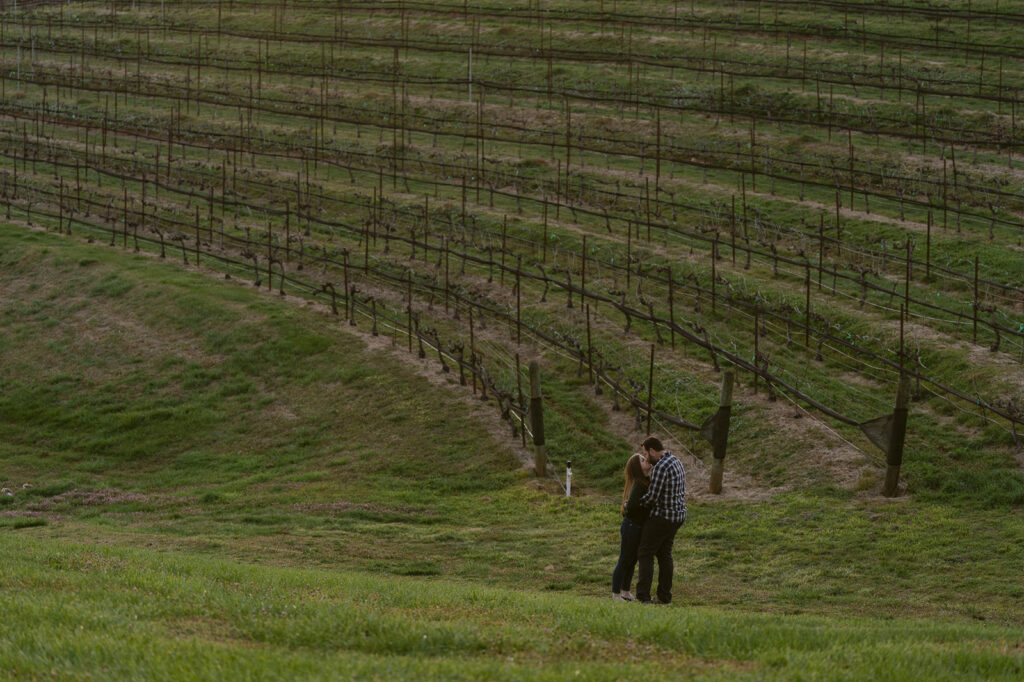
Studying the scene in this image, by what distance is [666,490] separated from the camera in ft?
37.0

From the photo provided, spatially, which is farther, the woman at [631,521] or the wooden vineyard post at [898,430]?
the wooden vineyard post at [898,430]

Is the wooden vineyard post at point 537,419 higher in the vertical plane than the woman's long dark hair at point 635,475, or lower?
lower

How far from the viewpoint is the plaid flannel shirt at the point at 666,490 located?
36.9 ft

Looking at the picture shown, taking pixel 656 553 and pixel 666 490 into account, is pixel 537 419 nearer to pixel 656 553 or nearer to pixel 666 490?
pixel 656 553

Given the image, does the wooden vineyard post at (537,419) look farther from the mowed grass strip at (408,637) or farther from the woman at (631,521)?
the mowed grass strip at (408,637)

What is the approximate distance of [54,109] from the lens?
6412cm

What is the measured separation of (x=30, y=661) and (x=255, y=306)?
24.5 m

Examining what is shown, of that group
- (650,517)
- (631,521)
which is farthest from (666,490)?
(631,521)

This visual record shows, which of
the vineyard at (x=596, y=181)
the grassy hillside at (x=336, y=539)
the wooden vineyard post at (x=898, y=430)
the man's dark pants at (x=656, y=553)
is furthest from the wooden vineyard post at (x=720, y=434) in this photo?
the man's dark pants at (x=656, y=553)

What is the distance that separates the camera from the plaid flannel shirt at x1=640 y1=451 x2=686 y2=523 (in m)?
11.2

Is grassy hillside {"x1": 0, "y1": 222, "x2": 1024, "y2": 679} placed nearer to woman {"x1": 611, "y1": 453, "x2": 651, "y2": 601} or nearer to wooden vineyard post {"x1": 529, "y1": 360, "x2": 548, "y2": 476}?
wooden vineyard post {"x1": 529, "y1": 360, "x2": 548, "y2": 476}

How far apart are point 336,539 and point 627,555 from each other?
578 centimetres

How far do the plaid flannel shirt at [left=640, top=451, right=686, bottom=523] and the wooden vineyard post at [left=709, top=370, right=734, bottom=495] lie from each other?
598 cm

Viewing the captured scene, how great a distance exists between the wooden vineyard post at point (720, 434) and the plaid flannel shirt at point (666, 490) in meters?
5.98
